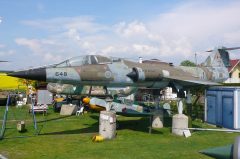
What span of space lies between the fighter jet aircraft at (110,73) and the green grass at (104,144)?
241 centimetres

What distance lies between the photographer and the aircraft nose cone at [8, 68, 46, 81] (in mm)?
13172

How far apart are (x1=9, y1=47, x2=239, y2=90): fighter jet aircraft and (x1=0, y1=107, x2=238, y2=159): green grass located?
7.91ft

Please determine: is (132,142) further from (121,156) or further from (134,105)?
(134,105)

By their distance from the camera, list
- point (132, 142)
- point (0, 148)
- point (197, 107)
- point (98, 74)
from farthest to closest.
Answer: point (197, 107)
point (98, 74)
point (132, 142)
point (0, 148)

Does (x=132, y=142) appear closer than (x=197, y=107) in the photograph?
Yes

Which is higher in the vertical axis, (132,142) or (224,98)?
(224,98)

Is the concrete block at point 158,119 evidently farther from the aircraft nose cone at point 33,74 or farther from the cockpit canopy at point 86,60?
the aircraft nose cone at point 33,74

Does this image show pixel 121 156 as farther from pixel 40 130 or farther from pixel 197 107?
pixel 197 107

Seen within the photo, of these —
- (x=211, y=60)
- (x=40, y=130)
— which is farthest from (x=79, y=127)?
(x=211, y=60)

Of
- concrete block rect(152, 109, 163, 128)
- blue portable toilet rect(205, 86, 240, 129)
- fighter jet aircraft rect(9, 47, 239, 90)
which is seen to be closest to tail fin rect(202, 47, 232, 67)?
Result: blue portable toilet rect(205, 86, 240, 129)

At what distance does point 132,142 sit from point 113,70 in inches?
148

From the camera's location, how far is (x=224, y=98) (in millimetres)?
18438

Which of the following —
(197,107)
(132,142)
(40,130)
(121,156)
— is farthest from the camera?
(197,107)

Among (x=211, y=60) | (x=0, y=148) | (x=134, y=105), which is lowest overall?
(x=0, y=148)
